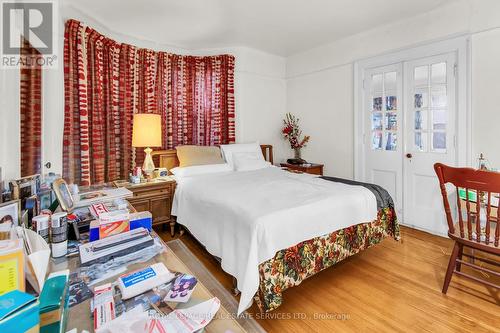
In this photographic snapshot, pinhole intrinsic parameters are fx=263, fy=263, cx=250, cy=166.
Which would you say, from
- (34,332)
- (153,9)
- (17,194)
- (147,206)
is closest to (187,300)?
(34,332)

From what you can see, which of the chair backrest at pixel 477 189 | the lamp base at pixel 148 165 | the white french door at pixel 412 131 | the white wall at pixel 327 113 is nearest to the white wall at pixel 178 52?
the white wall at pixel 327 113

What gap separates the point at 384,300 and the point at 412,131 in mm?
2135

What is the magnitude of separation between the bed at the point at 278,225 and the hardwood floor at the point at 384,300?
199 millimetres

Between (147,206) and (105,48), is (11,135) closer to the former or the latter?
(147,206)

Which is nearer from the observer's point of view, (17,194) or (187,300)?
(187,300)

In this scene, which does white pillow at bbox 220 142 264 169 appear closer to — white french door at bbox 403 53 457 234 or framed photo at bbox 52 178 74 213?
white french door at bbox 403 53 457 234

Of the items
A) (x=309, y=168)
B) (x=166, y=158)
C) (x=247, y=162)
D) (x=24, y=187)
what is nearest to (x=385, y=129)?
(x=309, y=168)

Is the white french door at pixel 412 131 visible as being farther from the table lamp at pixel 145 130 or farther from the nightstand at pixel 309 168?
the table lamp at pixel 145 130

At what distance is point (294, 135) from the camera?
4.43 metres

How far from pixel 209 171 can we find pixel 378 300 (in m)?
2.14

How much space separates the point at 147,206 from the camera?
2887 mm

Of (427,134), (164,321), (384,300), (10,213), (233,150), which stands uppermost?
(427,134)

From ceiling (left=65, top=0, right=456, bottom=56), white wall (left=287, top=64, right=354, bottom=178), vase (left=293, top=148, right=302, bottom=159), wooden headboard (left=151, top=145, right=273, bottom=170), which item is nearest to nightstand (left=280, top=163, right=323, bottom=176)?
white wall (left=287, top=64, right=354, bottom=178)

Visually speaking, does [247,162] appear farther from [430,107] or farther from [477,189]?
[477,189]
